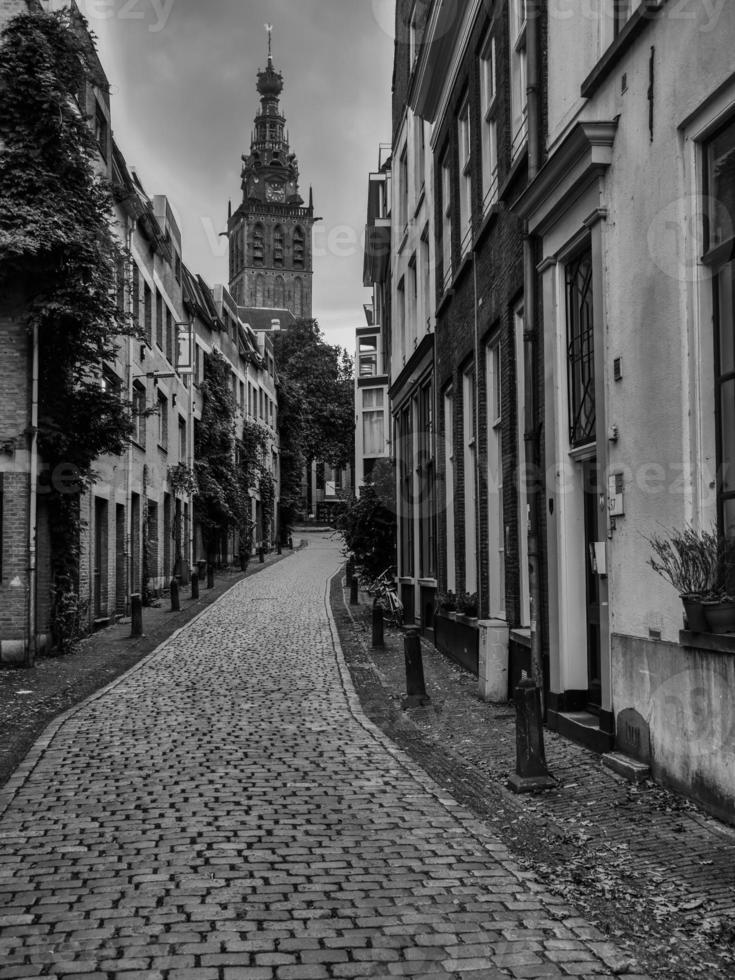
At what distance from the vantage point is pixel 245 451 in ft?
147

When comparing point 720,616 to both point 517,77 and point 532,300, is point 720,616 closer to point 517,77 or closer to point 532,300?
point 532,300

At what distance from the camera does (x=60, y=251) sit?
14258mm

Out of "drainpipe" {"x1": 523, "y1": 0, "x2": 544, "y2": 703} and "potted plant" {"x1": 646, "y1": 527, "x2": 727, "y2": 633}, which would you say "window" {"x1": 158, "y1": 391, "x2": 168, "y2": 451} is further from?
"potted plant" {"x1": 646, "y1": 527, "x2": 727, "y2": 633}

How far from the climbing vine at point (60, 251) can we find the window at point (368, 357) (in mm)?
26807

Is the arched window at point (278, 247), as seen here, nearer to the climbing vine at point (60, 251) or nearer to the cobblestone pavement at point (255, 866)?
the climbing vine at point (60, 251)

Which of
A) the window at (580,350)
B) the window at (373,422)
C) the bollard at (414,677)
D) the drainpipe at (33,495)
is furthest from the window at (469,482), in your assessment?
the window at (373,422)

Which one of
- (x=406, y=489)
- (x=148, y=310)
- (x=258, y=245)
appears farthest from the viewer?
(x=258, y=245)

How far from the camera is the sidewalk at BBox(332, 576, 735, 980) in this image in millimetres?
4180

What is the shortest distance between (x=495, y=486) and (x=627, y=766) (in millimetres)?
5610

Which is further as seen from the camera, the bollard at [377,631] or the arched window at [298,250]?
the arched window at [298,250]

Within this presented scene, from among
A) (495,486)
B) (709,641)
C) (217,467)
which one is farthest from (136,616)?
(217,467)

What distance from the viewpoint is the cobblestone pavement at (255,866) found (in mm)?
3996

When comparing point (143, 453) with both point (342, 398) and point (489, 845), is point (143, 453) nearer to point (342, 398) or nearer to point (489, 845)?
point (489, 845)

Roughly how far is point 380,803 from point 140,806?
1.48 meters
